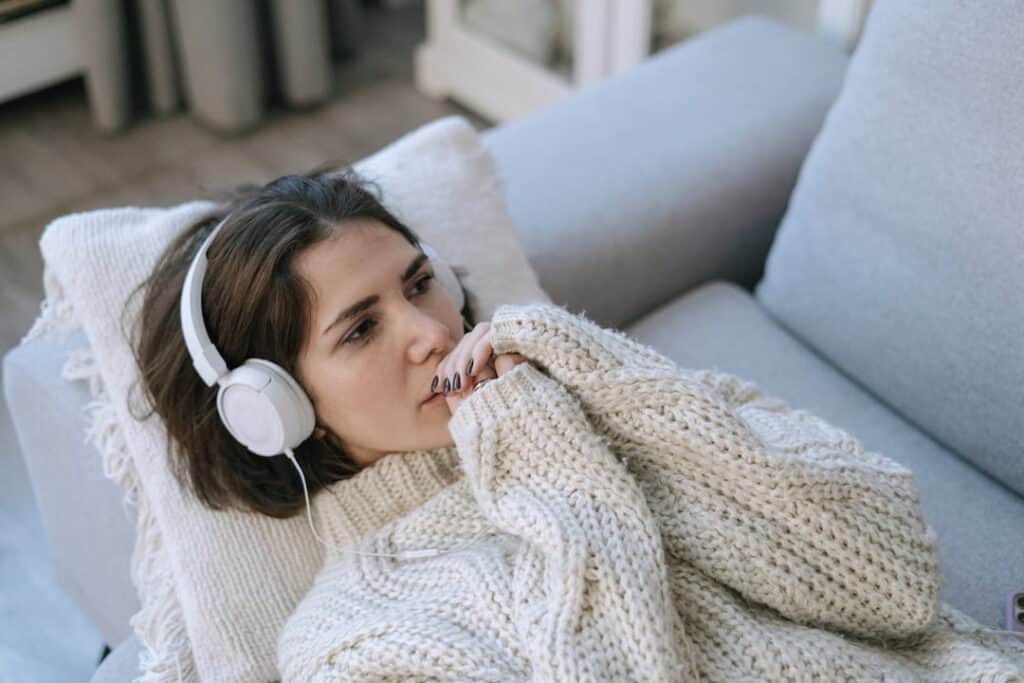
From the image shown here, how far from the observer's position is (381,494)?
1108mm

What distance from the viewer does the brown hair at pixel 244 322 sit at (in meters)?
1.06

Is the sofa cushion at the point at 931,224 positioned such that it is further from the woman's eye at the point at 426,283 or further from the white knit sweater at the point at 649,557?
the woman's eye at the point at 426,283

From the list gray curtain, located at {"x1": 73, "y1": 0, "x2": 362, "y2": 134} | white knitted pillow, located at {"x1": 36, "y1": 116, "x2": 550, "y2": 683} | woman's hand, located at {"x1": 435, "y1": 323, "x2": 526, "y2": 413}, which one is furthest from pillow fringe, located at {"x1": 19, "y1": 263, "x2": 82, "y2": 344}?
gray curtain, located at {"x1": 73, "y1": 0, "x2": 362, "y2": 134}

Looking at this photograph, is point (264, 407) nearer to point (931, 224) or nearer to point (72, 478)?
point (72, 478)

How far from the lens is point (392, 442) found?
1.10 m

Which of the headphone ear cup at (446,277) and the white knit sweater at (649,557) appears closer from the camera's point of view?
the white knit sweater at (649,557)

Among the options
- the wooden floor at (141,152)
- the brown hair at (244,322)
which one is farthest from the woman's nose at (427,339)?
the wooden floor at (141,152)

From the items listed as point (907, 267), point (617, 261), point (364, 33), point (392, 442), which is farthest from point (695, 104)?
point (364, 33)

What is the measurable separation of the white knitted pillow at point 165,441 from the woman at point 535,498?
0.04 m

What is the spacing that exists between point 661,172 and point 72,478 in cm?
84

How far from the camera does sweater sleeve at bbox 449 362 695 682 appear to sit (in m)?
0.85

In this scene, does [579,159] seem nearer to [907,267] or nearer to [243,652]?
[907,267]

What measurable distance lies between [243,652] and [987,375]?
2.75 feet

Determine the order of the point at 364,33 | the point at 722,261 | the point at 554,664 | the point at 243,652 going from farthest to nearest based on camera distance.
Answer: the point at 364,33
the point at 722,261
the point at 243,652
the point at 554,664
